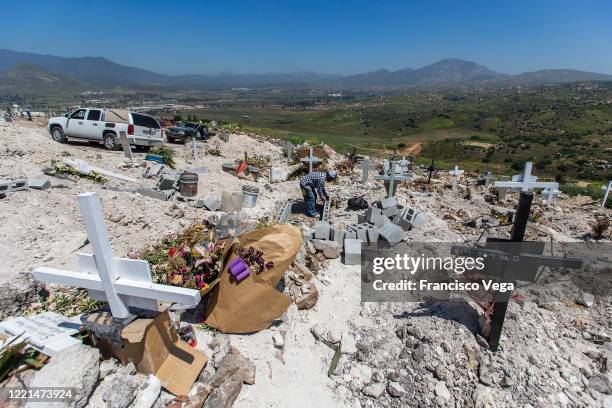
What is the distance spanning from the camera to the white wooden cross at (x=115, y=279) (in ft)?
9.95

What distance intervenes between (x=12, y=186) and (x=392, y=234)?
27.6 feet

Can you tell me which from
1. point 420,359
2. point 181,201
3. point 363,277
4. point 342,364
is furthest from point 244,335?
point 181,201

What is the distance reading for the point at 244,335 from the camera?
177 inches

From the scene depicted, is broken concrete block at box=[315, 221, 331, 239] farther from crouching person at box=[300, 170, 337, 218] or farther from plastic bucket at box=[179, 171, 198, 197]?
plastic bucket at box=[179, 171, 198, 197]

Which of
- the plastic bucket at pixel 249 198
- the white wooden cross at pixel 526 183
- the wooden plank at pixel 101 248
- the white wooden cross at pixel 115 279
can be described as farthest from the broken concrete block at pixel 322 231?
the wooden plank at pixel 101 248

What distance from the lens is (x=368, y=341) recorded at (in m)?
4.94

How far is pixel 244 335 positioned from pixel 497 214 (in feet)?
31.9

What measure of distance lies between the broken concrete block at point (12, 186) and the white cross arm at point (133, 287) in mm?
5317

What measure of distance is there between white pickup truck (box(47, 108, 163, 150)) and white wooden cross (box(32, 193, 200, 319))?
40.6 feet

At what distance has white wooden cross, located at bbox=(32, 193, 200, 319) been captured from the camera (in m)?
3.03

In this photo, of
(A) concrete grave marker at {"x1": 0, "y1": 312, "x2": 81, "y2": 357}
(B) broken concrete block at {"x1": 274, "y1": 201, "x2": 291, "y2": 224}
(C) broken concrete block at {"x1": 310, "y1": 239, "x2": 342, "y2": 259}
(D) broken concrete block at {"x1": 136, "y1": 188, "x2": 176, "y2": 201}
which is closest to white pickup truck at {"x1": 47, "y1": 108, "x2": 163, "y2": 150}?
(D) broken concrete block at {"x1": 136, "y1": 188, "x2": 176, "y2": 201}

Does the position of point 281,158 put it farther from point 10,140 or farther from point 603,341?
point 603,341

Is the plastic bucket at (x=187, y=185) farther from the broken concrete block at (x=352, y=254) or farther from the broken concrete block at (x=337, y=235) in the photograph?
the broken concrete block at (x=352, y=254)

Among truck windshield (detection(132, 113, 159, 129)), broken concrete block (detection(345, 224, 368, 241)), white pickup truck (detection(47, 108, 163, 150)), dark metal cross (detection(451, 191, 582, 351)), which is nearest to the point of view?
dark metal cross (detection(451, 191, 582, 351))
